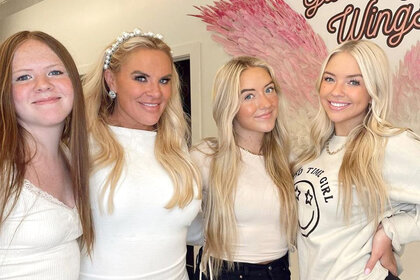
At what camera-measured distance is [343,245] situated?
1550mm

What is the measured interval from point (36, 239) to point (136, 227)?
42 centimetres

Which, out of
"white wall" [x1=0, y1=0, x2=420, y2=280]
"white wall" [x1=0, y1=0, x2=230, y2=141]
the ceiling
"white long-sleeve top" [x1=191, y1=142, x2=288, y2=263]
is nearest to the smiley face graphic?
"white long-sleeve top" [x1=191, y1=142, x2=288, y2=263]

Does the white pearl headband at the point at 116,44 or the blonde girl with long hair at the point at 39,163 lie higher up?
the white pearl headband at the point at 116,44

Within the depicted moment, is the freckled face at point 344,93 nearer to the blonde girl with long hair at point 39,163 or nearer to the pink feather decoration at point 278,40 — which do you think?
the pink feather decoration at point 278,40

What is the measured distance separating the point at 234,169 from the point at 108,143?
564 mm

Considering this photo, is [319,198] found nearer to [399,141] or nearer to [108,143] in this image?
[399,141]

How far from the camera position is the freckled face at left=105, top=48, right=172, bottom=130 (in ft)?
5.50

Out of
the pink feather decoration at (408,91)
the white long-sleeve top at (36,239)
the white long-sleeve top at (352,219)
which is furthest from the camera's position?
the pink feather decoration at (408,91)

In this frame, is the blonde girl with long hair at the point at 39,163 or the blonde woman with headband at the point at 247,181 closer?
the blonde girl with long hair at the point at 39,163

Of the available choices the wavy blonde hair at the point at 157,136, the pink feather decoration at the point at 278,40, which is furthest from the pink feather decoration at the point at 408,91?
the wavy blonde hair at the point at 157,136

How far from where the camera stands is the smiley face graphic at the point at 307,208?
163cm

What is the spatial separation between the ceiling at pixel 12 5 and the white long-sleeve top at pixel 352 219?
4633mm

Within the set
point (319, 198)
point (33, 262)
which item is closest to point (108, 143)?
point (33, 262)

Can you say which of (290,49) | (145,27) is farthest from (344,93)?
(145,27)
